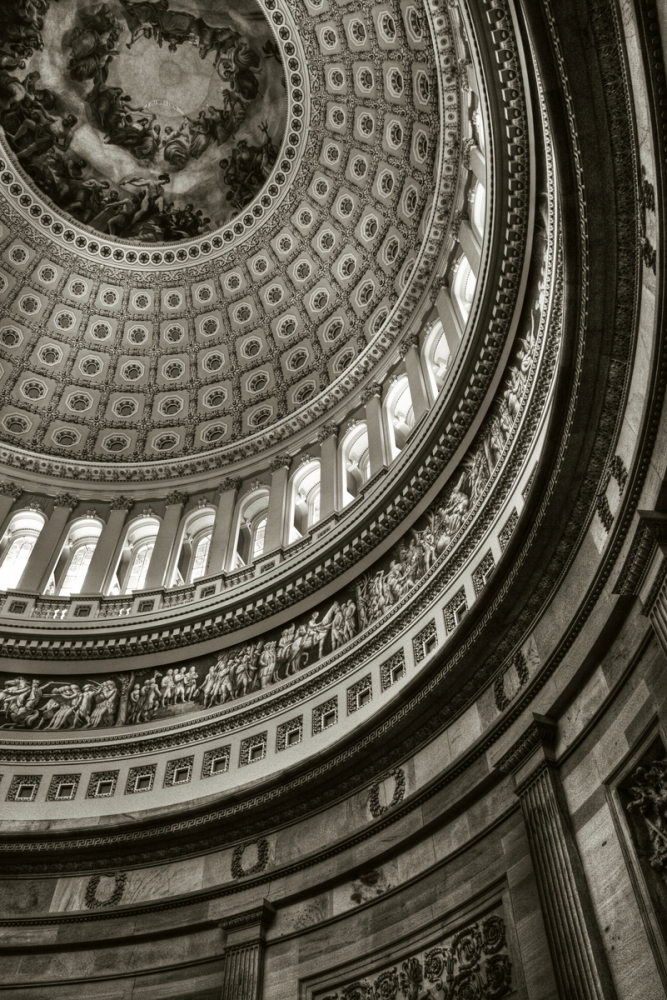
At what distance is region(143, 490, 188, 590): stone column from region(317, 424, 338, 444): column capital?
438 centimetres

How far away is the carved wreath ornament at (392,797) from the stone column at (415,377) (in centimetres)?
867

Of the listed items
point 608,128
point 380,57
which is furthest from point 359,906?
point 380,57

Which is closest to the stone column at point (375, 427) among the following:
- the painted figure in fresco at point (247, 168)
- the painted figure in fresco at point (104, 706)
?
the painted figure in fresco at point (104, 706)

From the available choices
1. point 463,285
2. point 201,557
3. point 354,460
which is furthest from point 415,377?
point 201,557

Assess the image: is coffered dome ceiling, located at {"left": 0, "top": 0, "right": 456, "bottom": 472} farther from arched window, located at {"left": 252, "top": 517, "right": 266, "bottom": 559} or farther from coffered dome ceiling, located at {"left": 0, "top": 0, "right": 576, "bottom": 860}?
arched window, located at {"left": 252, "top": 517, "right": 266, "bottom": 559}

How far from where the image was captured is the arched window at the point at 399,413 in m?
21.4

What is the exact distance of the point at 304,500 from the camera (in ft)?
76.2

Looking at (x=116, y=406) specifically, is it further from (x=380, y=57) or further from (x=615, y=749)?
(x=615, y=749)

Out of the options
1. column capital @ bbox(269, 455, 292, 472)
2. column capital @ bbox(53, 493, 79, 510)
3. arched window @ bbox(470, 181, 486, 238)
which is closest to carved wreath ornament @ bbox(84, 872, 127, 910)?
column capital @ bbox(269, 455, 292, 472)

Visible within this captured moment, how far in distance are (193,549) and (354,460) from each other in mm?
5073

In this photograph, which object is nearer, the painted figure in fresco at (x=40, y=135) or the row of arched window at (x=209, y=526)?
the row of arched window at (x=209, y=526)

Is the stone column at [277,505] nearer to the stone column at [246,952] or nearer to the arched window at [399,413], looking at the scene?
the arched window at [399,413]

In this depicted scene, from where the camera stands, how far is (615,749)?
909cm

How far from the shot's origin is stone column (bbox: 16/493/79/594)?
22.0m
